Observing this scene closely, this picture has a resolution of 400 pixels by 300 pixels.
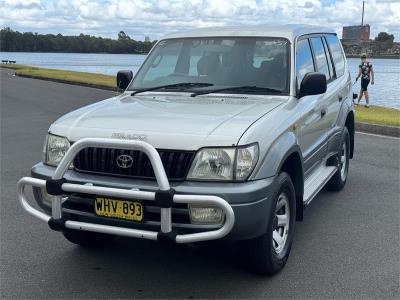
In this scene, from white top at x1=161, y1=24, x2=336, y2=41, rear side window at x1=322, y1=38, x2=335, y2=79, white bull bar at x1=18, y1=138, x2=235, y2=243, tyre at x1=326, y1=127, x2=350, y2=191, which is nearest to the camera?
white bull bar at x1=18, y1=138, x2=235, y2=243

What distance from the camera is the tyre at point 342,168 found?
643 centimetres

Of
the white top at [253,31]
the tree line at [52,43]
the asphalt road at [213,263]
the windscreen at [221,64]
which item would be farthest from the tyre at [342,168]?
the tree line at [52,43]

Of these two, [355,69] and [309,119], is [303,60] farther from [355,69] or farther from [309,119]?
[355,69]

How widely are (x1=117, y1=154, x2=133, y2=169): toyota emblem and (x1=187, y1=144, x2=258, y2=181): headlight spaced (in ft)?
1.38

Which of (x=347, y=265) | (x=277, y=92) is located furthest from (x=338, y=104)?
(x=347, y=265)

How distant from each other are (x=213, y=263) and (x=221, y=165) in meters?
1.12

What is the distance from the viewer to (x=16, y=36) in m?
62.8

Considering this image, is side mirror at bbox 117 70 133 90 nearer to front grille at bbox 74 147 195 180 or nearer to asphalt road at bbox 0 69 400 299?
asphalt road at bbox 0 69 400 299

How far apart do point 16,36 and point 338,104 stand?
206 ft

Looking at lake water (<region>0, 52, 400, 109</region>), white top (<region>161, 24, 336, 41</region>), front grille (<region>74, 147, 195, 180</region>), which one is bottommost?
lake water (<region>0, 52, 400, 109</region>)

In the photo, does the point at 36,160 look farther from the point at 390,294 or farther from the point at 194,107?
the point at 390,294

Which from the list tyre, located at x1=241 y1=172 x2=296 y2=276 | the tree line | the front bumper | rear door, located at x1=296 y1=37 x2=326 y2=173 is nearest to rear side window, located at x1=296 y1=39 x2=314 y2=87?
rear door, located at x1=296 y1=37 x2=326 y2=173

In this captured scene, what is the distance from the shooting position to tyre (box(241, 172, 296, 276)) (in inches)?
146

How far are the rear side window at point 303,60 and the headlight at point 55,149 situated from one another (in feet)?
7.05
